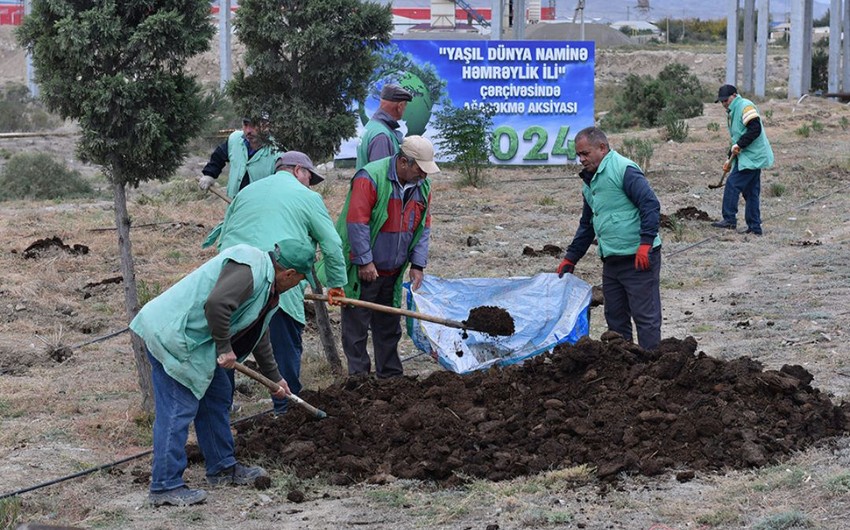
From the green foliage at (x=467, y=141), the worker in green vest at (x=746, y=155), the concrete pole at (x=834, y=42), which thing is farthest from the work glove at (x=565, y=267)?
the concrete pole at (x=834, y=42)

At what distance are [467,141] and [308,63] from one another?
38.0 feet

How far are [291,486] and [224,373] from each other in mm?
694

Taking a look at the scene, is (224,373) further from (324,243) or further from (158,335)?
(324,243)

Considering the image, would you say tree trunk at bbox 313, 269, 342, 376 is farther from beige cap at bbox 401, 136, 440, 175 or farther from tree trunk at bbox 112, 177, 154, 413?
beige cap at bbox 401, 136, 440, 175

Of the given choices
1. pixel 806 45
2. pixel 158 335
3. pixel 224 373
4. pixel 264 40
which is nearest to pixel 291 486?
pixel 224 373

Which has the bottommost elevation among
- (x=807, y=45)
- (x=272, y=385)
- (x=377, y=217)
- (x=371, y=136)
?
(x=272, y=385)

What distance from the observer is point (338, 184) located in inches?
810

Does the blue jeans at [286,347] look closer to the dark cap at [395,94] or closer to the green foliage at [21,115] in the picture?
the dark cap at [395,94]

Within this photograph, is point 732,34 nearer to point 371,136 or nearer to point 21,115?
point 21,115

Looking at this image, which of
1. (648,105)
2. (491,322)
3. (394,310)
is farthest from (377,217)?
(648,105)

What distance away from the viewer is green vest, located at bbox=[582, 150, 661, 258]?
315 inches

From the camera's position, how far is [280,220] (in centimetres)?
700

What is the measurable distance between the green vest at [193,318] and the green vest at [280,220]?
1006 millimetres

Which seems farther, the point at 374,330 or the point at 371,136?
the point at 371,136
